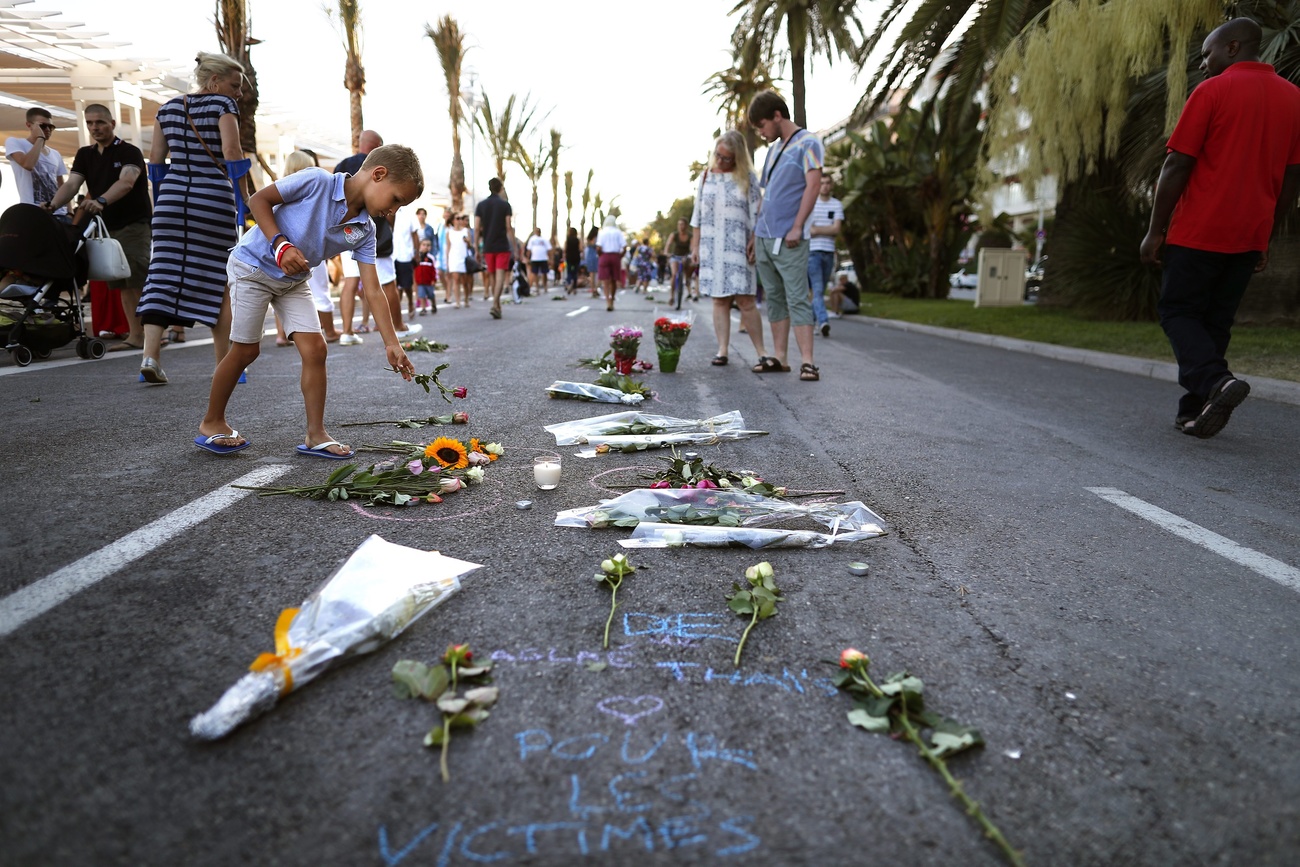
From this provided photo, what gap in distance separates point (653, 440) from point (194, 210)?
331 cm

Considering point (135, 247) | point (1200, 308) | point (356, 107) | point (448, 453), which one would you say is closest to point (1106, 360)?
point (1200, 308)

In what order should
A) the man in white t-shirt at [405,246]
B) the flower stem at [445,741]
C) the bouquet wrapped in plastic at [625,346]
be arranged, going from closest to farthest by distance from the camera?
the flower stem at [445,741] → the bouquet wrapped in plastic at [625,346] → the man in white t-shirt at [405,246]

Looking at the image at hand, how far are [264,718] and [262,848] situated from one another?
419 millimetres

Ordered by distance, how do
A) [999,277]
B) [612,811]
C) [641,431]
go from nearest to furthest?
[612,811]
[641,431]
[999,277]

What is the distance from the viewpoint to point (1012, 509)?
11.4 feet

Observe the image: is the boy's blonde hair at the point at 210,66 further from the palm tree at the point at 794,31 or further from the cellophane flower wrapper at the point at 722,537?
the palm tree at the point at 794,31

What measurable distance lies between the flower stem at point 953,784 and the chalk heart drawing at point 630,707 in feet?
1.51

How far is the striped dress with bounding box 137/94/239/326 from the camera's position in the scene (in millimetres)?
5312

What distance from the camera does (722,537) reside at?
287 cm

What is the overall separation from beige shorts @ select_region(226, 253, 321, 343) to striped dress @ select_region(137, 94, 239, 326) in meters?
1.65

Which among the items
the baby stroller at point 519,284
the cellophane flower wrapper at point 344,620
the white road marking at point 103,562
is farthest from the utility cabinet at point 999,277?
the cellophane flower wrapper at point 344,620

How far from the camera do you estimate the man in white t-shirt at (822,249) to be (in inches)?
452

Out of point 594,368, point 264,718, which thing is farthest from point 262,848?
point 594,368

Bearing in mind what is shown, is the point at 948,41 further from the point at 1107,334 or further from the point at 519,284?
the point at 519,284
